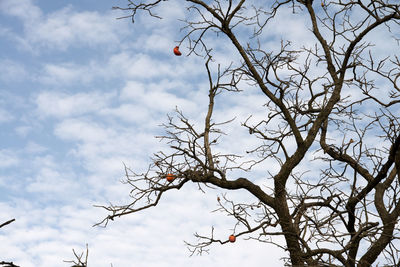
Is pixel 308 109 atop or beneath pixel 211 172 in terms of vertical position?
atop

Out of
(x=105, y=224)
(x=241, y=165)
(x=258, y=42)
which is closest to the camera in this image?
(x=105, y=224)

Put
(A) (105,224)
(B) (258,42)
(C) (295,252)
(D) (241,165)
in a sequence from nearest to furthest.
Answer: (C) (295,252), (A) (105,224), (D) (241,165), (B) (258,42)

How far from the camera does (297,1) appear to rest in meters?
7.41

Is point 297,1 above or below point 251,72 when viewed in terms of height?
above

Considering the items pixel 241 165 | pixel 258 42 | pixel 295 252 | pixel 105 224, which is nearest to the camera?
pixel 295 252

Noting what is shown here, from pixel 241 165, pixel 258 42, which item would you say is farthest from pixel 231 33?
pixel 241 165

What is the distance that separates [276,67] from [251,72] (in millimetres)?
448

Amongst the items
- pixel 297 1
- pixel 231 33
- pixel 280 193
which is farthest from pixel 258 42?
pixel 280 193

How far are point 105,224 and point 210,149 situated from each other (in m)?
1.89

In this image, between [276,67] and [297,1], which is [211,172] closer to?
[276,67]

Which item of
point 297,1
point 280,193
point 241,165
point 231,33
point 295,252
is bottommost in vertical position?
point 295,252

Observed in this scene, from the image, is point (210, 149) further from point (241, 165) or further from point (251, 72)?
point (251, 72)

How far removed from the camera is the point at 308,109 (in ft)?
23.7

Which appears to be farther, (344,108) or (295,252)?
(344,108)
